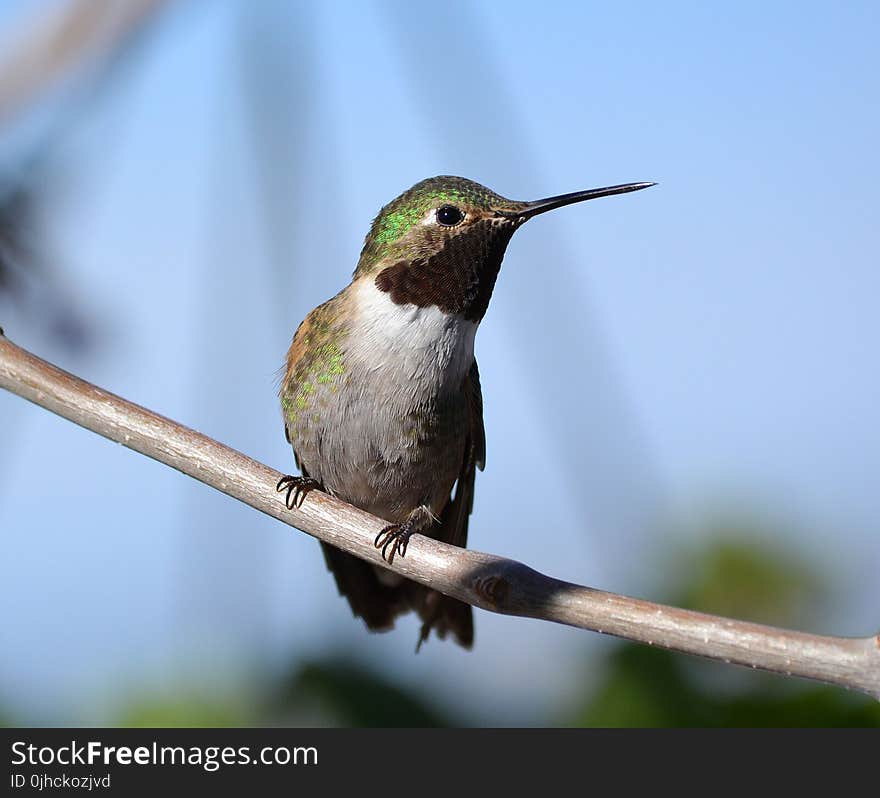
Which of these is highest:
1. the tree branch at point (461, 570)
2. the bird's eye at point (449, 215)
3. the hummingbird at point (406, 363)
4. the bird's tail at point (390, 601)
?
the bird's eye at point (449, 215)

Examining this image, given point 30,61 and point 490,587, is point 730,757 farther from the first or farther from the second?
point 30,61

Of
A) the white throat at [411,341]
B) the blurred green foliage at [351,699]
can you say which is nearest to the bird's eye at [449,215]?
the white throat at [411,341]

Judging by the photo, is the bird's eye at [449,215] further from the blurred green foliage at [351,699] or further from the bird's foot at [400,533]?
the blurred green foliage at [351,699]

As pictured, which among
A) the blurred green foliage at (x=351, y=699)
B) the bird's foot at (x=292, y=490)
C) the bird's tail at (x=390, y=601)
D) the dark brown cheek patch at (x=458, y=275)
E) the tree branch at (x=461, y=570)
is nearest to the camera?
the tree branch at (x=461, y=570)

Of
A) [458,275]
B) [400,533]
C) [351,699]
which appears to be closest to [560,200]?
[458,275]

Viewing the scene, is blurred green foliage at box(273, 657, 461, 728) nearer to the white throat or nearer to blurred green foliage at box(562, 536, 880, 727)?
blurred green foliage at box(562, 536, 880, 727)

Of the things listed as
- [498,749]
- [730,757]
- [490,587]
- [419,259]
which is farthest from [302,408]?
[730,757]
